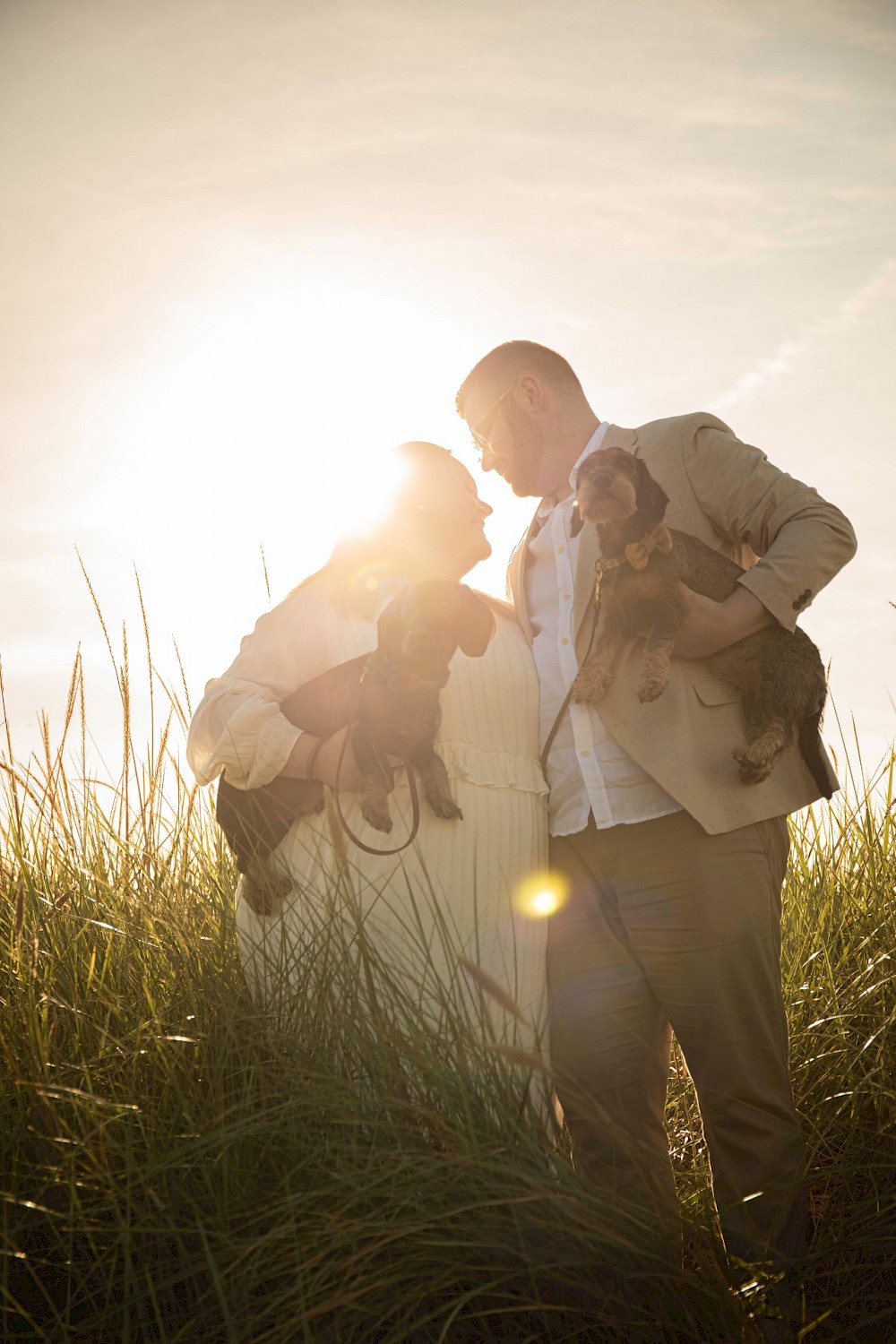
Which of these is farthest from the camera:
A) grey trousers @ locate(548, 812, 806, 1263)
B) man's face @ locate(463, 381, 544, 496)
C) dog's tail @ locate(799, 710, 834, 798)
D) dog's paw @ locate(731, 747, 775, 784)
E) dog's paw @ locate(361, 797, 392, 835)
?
man's face @ locate(463, 381, 544, 496)

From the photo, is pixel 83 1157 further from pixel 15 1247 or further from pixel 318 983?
pixel 318 983

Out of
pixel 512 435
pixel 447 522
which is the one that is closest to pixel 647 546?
pixel 447 522

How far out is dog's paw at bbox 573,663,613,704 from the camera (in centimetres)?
279

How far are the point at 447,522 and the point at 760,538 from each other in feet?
3.17

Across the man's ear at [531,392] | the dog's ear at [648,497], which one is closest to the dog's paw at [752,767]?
the dog's ear at [648,497]

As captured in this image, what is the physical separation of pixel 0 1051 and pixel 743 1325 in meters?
1.61

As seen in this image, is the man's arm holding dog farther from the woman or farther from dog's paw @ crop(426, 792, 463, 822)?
dog's paw @ crop(426, 792, 463, 822)

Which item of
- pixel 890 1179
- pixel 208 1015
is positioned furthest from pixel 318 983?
pixel 890 1179

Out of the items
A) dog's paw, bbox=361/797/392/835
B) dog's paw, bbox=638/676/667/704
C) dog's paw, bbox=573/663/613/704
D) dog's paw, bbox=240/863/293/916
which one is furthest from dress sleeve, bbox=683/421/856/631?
dog's paw, bbox=240/863/293/916

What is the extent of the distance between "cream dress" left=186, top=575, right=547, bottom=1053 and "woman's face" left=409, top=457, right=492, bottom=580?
0.21 meters

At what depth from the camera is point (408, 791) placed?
2701mm

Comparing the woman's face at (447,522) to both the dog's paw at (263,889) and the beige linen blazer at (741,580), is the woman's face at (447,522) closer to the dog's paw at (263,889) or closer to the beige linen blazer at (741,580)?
the beige linen blazer at (741,580)

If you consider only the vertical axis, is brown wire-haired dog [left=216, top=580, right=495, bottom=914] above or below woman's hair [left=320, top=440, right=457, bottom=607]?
below

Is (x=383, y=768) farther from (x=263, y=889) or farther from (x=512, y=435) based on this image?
(x=512, y=435)
